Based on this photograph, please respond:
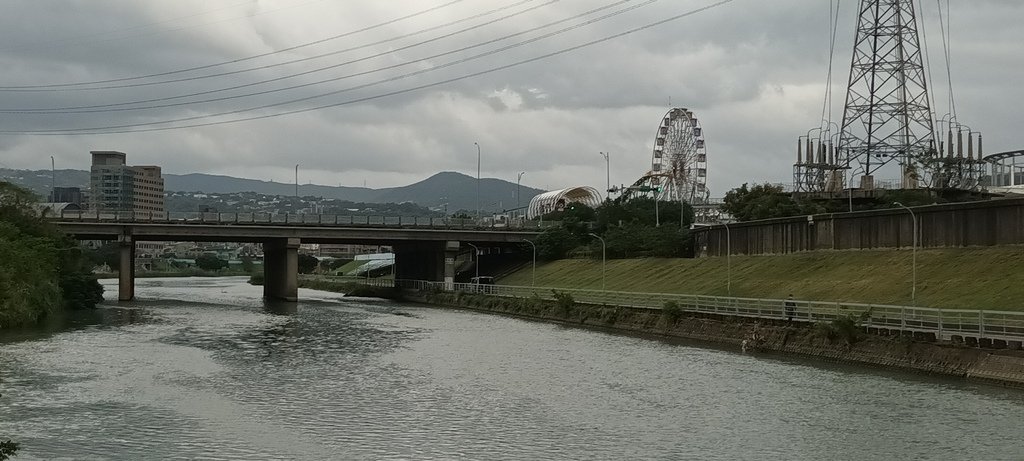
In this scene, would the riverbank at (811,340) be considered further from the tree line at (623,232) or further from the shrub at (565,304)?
the tree line at (623,232)

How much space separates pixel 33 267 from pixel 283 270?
45584 millimetres

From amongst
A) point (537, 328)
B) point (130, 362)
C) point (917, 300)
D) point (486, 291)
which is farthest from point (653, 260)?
point (130, 362)

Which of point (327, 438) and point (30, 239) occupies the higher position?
point (30, 239)

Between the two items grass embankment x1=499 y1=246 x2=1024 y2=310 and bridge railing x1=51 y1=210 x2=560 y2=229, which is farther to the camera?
bridge railing x1=51 y1=210 x2=560 y2=229

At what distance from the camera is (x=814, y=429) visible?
1384 inches

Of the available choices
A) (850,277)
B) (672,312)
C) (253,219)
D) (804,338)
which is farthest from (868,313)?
(253,219)

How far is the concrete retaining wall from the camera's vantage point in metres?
66.4

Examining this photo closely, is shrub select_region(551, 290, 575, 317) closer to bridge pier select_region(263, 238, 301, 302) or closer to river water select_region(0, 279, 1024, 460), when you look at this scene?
river water select_region(0, 279, 1024, 460)

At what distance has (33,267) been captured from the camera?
79.4 metres

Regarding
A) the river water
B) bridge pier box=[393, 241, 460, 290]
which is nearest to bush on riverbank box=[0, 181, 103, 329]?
the river water

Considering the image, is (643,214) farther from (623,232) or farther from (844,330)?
(844,330)

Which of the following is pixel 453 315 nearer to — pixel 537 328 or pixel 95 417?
pixel 537 328

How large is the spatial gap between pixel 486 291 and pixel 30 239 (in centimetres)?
4361

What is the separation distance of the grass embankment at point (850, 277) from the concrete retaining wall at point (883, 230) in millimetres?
975
